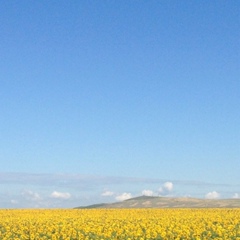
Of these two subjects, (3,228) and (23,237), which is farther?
(3,228)

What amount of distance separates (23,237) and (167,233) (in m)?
9.48

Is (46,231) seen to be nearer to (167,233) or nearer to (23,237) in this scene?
(23,237)

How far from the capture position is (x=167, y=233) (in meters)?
32.8

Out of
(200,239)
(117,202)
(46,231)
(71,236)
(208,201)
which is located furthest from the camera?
(117,202)

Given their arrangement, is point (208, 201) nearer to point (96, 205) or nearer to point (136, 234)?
point (96, 205)

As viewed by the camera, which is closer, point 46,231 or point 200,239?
point 200,239

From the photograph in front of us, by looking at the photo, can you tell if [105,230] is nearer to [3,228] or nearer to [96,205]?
[3,228]

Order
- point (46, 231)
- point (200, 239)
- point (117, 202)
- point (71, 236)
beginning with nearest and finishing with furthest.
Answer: point (200, 239) < point (71, 236) < point (46, 231) < point (117, 202)

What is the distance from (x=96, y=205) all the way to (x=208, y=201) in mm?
25830

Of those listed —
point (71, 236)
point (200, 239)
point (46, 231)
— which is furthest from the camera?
point (46, 231)

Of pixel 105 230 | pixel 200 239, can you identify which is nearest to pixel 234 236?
pixel 200 239

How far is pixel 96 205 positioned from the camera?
386 feet

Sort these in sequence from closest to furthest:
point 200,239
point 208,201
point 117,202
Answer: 1. point 200,239
2. point 208,201
3. point 117,202

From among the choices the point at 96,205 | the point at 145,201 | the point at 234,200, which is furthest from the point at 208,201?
the point at 96,205
